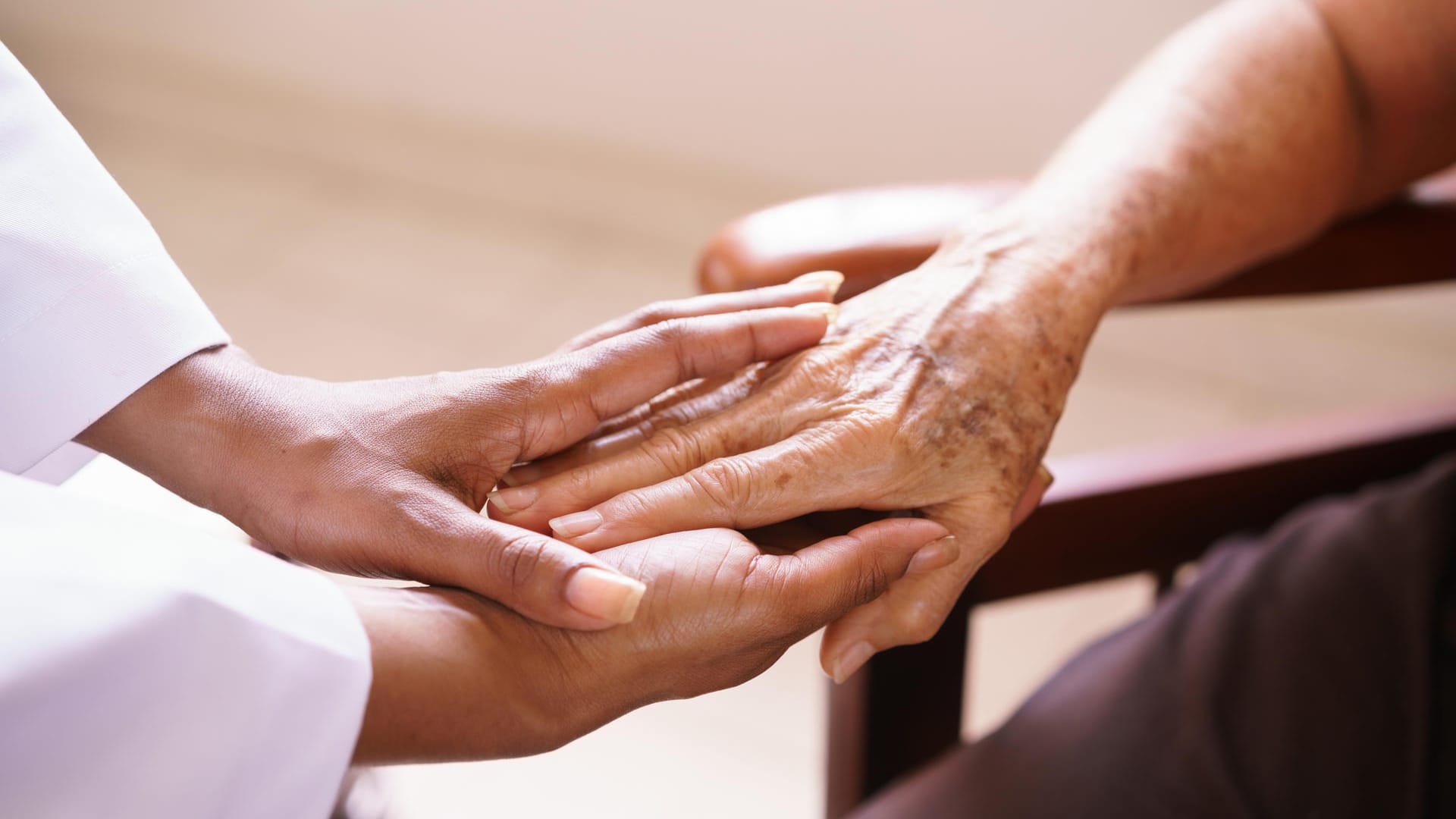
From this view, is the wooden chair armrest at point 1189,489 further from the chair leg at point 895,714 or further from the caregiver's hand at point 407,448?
the caregiver's hand at point 407,448

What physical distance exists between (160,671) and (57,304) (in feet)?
0.95

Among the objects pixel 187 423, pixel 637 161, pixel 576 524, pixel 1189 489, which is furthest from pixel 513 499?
pixel 637 161

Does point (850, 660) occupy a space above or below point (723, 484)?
below

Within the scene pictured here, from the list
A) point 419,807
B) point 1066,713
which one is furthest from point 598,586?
point 419,807

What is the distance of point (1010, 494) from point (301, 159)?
8.13 ft

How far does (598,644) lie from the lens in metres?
0.63

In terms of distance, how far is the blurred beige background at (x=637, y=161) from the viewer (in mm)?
2246

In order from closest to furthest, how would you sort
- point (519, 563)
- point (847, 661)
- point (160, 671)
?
1. point (160, 671)
2. point (519, 563)
3. point (847, 661)

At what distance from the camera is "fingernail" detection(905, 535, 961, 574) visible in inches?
29.0

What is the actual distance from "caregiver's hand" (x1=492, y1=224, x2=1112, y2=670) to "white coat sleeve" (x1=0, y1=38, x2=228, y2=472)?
0.24m

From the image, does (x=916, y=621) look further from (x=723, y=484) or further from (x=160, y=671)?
(x=160, y=671)

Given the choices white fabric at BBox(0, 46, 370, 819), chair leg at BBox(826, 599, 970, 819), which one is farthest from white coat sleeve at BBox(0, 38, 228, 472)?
chair leg at BBox(826, 599, 970, 819)

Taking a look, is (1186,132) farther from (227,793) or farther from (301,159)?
(301,159)

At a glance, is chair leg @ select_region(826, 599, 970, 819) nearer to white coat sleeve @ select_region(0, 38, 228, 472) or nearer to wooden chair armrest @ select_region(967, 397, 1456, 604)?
wooden chair armrest @ select_region(967, 397, 1456, 604)
